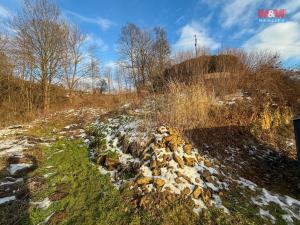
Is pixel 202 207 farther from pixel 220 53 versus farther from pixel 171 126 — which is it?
pixel 220 53

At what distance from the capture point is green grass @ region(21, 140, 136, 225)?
Result: 3.52m

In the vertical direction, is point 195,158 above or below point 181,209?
above

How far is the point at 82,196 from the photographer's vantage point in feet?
13.7

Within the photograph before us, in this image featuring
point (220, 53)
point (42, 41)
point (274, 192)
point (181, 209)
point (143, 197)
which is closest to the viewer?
point (181, 209)

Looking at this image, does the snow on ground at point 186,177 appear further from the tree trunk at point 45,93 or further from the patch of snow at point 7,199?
the tree trunk at point 45,93

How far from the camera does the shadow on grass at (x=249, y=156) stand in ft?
15.8

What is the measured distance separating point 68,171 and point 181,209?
10.5ft

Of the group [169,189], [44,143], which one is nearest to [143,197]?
[169,189]

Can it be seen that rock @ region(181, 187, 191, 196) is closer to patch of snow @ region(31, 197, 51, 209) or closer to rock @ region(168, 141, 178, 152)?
rock @ region(168, 141, 178, 152)

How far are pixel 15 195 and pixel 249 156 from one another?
5774 millimetres

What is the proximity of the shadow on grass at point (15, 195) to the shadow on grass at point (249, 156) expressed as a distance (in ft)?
13.7

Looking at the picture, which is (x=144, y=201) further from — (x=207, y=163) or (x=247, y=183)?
(x=247, y=183)

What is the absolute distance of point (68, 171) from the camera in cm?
536

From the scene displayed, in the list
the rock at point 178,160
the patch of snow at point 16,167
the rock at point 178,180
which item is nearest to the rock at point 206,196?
the rock at point 178,180
